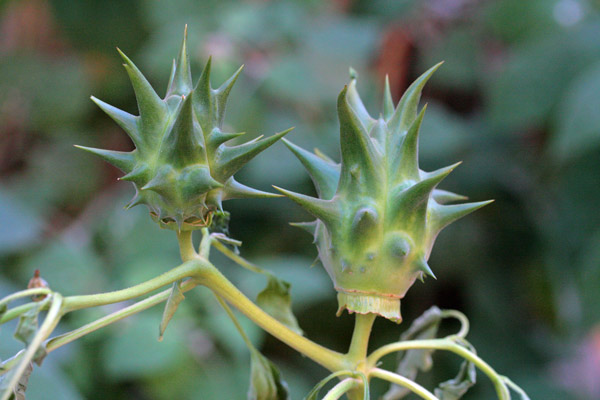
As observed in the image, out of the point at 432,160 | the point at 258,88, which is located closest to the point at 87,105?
the point at 258,88

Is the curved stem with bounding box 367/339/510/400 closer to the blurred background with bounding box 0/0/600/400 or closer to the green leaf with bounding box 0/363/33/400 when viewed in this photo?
the green leaf with bounding box 0/363/33/400

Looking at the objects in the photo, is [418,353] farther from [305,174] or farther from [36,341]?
[305,174]

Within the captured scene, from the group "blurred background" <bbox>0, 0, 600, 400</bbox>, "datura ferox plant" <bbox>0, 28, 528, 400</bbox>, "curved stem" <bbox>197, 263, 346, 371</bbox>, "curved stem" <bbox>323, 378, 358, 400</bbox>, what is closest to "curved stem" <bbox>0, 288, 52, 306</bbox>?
"datura ferox plant" <bbox>0, 28, 528, 400</bbox>

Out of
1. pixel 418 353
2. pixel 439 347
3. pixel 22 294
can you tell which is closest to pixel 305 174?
pixel 418 353

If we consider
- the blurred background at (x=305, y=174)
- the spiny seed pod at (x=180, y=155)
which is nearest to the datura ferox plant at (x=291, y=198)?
the spiny seed pod at (x=180, y=155)

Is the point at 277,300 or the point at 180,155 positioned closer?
the point at 180,155

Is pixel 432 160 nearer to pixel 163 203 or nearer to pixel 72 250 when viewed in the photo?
pixel 72 250

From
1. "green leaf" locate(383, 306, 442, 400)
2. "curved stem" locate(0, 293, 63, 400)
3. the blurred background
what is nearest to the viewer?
"curved stem" locate(0, 293, 63, 400)

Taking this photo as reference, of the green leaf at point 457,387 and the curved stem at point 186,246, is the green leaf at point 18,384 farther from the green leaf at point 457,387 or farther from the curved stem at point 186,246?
the green leaf at point 457,387
